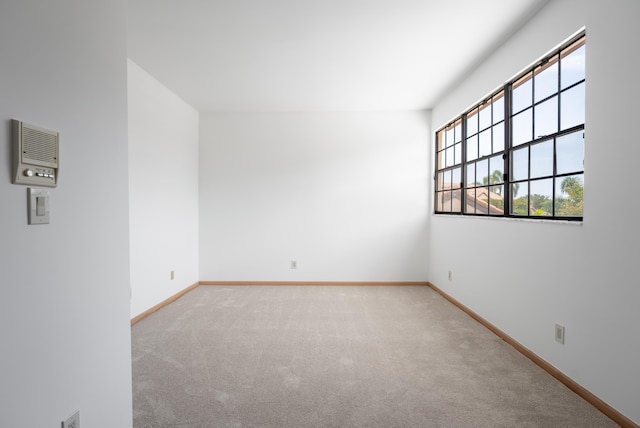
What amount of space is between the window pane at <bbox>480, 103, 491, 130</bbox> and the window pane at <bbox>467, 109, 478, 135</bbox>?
122 millimetres

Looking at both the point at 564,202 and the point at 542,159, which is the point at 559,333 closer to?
Result: the point at 564,202

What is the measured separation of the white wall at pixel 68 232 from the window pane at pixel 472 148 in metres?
3.51

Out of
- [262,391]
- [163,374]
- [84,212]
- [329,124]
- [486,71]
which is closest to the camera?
[84,212]

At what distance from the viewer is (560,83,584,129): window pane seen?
217 cm

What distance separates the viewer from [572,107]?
88.5 inches

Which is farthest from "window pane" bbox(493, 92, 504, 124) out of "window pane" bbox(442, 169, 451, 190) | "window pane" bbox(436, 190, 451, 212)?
"window pane" bbox(436, 190, 451, 212)

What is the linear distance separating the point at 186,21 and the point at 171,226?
251cm

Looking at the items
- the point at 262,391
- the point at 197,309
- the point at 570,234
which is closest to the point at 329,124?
the point at 197,309

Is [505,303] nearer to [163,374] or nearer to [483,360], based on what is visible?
[483,360]

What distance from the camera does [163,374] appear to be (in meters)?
2.29

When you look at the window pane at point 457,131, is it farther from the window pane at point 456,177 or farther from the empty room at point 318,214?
the window pane at point 456,177

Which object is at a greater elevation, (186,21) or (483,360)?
(186,21)

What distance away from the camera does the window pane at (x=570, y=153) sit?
2193mm

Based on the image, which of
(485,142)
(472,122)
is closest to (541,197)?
(485,142)
